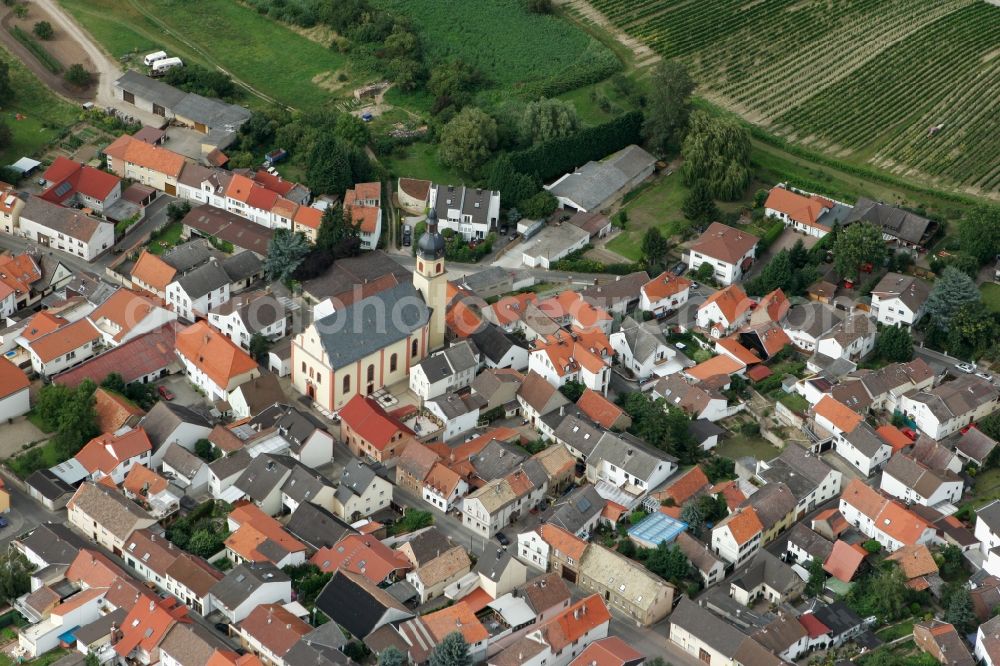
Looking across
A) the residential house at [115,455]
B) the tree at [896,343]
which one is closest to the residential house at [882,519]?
the tree at [896,343]

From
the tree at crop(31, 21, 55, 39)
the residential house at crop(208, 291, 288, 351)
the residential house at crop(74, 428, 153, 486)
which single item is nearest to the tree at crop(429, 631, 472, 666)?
the residential house at crop(74, 428, 153, 486)

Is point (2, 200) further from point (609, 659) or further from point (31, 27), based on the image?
point (609, 659)

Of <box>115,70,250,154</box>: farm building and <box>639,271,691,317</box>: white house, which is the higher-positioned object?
<box>115,70,250,154</box>: farm building

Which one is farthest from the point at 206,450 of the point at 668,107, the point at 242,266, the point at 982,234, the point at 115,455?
the point at 982,234

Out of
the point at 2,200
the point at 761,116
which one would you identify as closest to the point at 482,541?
the point at 2,200

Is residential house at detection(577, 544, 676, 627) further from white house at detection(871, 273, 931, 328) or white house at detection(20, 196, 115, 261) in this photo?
white house at detection(20, 196, 115, 261)
